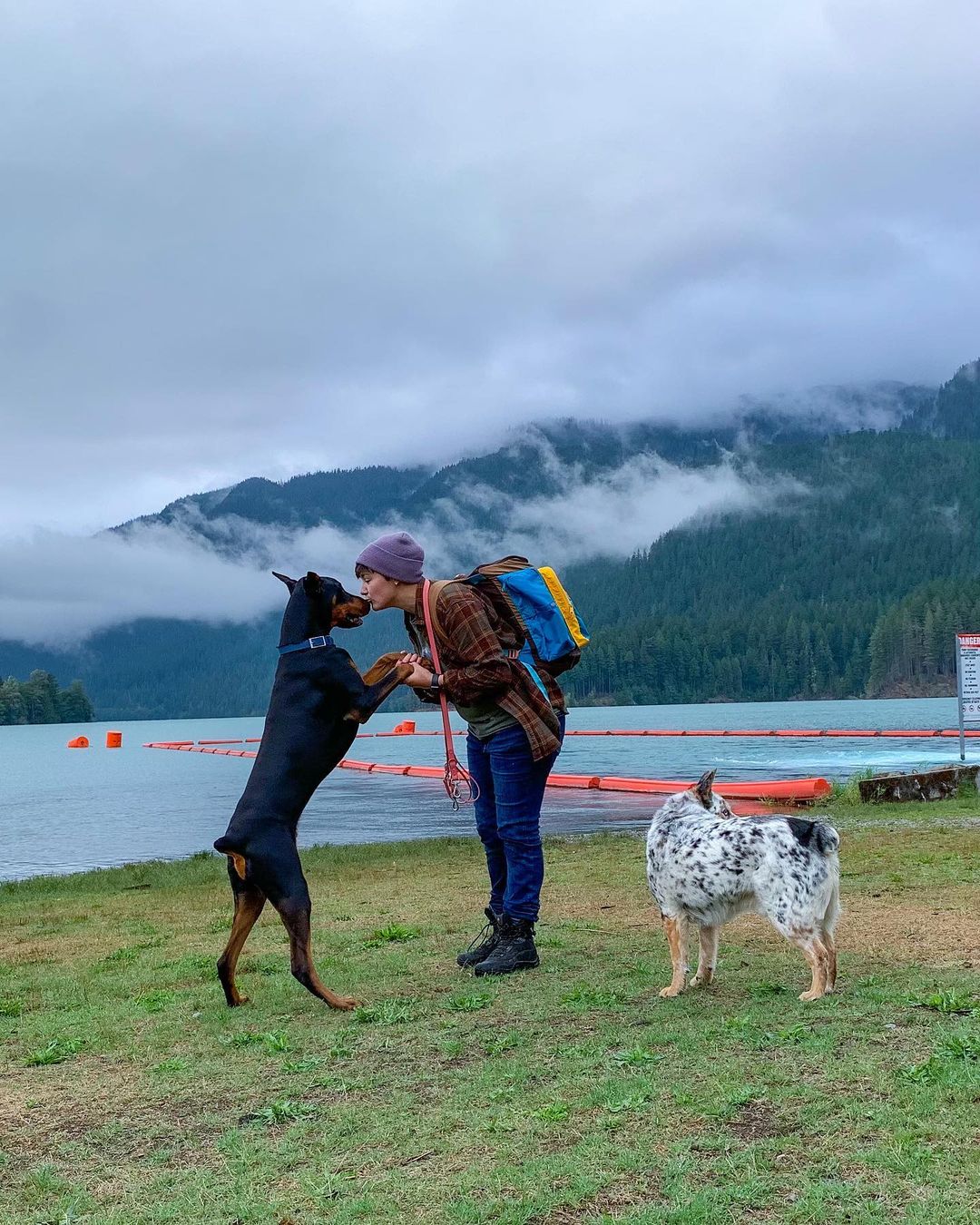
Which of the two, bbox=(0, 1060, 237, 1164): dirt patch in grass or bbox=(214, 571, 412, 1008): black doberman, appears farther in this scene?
bbox=(214, 571, 412, 1008): black doberman

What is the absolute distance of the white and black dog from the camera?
5.57m

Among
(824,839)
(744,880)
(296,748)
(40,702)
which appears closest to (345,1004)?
(296,748)

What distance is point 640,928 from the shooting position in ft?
26.1

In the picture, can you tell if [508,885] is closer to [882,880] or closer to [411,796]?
[882,880]

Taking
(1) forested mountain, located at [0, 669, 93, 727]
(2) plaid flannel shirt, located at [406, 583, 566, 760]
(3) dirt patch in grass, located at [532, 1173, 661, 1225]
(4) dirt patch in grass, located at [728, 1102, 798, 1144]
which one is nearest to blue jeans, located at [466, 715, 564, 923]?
(2) plaid flannel shirt, located at [406, 583, 566, 760]

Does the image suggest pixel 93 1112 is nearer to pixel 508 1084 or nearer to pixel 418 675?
pixel 508 1084

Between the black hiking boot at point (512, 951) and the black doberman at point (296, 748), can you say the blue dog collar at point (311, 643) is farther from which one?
the black hiking boot at point (512, 951)

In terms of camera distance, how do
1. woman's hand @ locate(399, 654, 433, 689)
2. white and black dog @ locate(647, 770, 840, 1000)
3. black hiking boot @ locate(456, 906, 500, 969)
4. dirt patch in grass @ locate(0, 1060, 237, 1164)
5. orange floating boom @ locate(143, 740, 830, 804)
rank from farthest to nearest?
orange floating boom @ locate(143, 740, 830, 804) → black hiking boot @ locate(456, 906, 500, 969) → woman's hand @ locate(399, 654, 433, 689) → white and black dog @ locate(647, 770, 840, 1000) → dirt patch in grass @ locate(0, 1060, 237, 1164)

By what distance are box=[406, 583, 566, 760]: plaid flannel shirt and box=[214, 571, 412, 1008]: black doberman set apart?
0.29 metres

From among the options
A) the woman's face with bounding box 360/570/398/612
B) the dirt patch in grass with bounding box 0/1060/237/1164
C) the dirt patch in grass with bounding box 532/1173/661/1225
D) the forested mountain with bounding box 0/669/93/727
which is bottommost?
the forested mountain with bounding box 0/669/93/727

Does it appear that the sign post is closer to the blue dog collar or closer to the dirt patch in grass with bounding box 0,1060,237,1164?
the blue dog collar

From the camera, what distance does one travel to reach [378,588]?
649cm

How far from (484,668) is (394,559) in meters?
0.80

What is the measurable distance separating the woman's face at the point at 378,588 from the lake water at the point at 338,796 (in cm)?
1192
